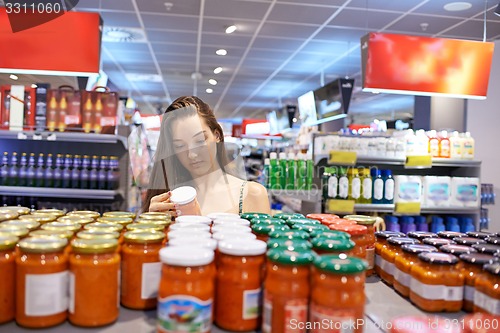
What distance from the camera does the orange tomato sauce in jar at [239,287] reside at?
1104 millimetres

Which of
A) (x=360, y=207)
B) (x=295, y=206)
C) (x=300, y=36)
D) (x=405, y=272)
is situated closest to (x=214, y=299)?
(x=405, y=272)

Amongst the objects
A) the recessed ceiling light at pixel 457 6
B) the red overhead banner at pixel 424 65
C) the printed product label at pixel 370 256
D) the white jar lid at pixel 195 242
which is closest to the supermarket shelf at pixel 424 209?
the red overhead banner at pixel 424 65

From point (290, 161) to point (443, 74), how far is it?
1.89m

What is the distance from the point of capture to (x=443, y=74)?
15.3 feet

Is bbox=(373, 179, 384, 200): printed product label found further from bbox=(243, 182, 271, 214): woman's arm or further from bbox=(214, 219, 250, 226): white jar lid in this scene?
bbox=(214, 219, 250, 226): white jar lid

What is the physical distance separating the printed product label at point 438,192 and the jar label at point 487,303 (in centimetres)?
356

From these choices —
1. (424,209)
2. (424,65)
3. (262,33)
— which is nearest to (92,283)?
(424,209)

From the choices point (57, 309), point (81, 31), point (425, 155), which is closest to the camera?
point (57, 309)

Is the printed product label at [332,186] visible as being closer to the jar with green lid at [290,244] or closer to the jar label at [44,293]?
the jar with green lid at [290,244]

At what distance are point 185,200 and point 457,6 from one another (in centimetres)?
513

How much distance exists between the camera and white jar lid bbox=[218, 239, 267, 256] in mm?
1106

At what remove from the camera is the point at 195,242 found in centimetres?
120

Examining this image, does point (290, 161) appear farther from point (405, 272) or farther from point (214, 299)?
point (214, 299)

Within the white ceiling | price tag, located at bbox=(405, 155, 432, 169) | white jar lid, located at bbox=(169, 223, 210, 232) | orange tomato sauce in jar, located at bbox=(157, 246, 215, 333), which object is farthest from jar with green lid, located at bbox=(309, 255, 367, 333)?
the white ceiling
